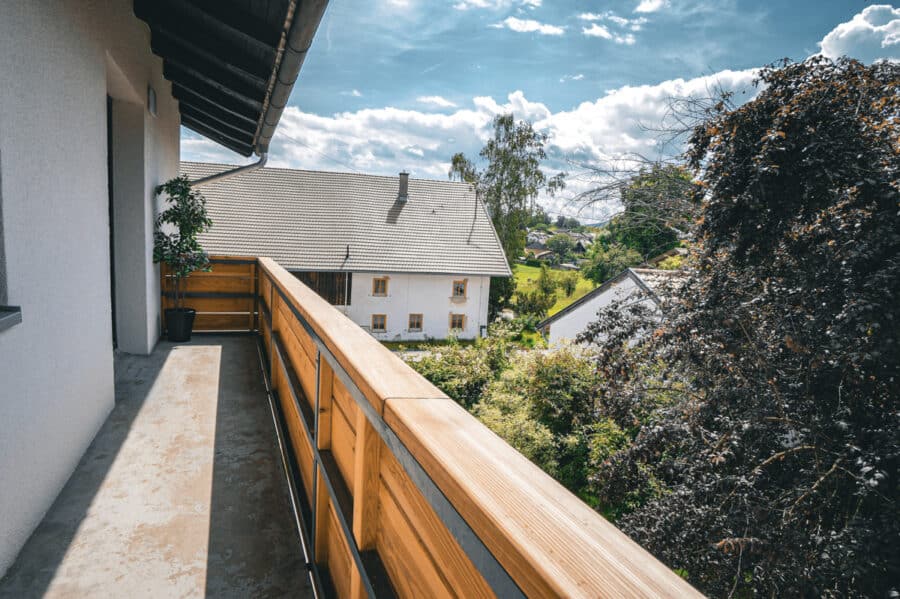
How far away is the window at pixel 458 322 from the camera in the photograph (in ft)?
67.8

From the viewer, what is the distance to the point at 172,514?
233cm

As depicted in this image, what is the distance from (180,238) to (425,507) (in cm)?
580

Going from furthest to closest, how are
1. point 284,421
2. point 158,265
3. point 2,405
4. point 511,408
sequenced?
1. point 511,408
2. point 158,265
3. point 284,421
4. point 2,405

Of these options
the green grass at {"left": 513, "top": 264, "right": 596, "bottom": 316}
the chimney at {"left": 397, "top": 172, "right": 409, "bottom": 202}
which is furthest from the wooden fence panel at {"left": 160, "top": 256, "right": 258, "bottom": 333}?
the green grass at {"left": 513, "top": 264, "right": 596, "bottom": 316}

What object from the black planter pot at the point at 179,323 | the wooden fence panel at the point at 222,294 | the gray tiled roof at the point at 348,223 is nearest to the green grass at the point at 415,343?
the gray tiled roof at the point at 348,223

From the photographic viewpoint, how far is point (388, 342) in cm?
1986

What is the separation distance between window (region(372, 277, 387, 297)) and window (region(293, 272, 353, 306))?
897 millimetres

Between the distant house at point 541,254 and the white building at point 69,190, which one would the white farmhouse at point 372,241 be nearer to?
the white building at point 69,190

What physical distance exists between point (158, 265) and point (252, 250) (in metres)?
13.0

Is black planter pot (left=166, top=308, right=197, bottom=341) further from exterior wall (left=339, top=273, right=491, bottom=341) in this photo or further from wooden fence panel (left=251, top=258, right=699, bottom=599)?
exterior wall (left=339, top=273, right=491, bottom=341)

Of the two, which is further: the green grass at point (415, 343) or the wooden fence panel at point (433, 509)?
the green grass at point (415, 343)

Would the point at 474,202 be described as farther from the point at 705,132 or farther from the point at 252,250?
the point at 705,132

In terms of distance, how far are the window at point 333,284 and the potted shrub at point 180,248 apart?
507 inches

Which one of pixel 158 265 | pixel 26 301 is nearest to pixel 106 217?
pixel 26 301
